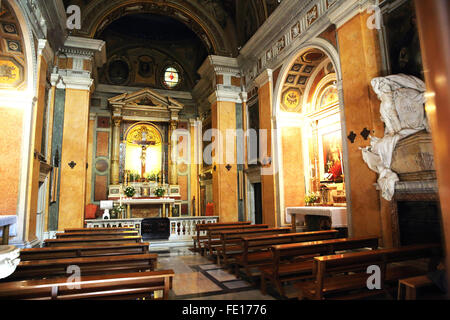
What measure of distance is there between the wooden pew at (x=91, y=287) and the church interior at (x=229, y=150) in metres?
0.02

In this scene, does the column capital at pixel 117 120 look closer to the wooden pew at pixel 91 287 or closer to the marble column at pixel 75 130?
the marble column at pixel 75 130

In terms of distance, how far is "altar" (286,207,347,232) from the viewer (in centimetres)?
657

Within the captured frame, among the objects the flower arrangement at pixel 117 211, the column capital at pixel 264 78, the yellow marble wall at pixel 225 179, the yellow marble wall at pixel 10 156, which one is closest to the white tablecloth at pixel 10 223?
the yellow marble wall at pixel 10 156

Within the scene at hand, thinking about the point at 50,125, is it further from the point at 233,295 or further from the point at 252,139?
the point at 233,295

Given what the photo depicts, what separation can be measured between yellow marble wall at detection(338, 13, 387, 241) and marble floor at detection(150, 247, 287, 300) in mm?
2429

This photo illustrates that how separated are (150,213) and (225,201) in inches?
130

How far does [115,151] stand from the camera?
537 inches

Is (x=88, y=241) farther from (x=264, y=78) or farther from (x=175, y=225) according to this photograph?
(x=264, y=78)

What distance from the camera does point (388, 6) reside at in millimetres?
5422

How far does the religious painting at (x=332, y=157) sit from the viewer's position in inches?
321

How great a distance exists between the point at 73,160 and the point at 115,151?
14.3 feet

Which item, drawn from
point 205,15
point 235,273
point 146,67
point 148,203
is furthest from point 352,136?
point 146,67

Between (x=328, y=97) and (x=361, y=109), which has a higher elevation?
(x=328, y=97)
